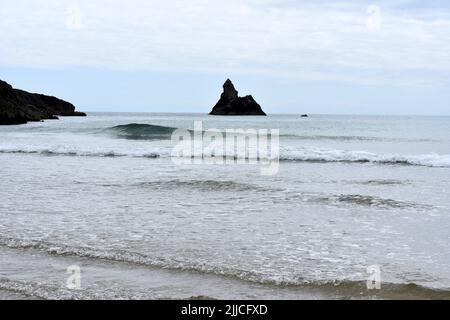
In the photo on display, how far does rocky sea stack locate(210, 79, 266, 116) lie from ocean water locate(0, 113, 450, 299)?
107m

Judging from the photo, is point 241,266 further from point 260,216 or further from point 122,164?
point 122,164

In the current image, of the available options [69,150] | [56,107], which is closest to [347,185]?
[69,150]

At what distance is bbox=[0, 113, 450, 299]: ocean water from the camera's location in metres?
5.91

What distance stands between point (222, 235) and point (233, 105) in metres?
117

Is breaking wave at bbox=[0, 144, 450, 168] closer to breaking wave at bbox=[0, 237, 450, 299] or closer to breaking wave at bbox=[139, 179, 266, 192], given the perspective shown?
breaking wave at bbox=[139, 179, 266, 192]

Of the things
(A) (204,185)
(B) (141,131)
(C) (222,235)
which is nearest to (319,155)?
(A) (204,185)

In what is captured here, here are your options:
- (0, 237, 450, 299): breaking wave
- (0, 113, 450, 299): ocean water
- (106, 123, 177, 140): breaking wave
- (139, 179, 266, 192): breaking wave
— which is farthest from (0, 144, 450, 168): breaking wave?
(0, 237, 450, 299): breaking wave

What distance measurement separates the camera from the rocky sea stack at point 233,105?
124m

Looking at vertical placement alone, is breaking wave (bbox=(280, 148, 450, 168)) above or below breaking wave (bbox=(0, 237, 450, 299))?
above

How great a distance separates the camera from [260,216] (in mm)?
10109

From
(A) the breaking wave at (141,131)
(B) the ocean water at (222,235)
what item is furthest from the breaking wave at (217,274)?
(A) the breaking wave at (141,131)

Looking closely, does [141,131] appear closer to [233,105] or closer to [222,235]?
[222,235]

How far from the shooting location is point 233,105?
124000mm

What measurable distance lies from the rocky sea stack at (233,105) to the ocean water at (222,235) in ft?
352
